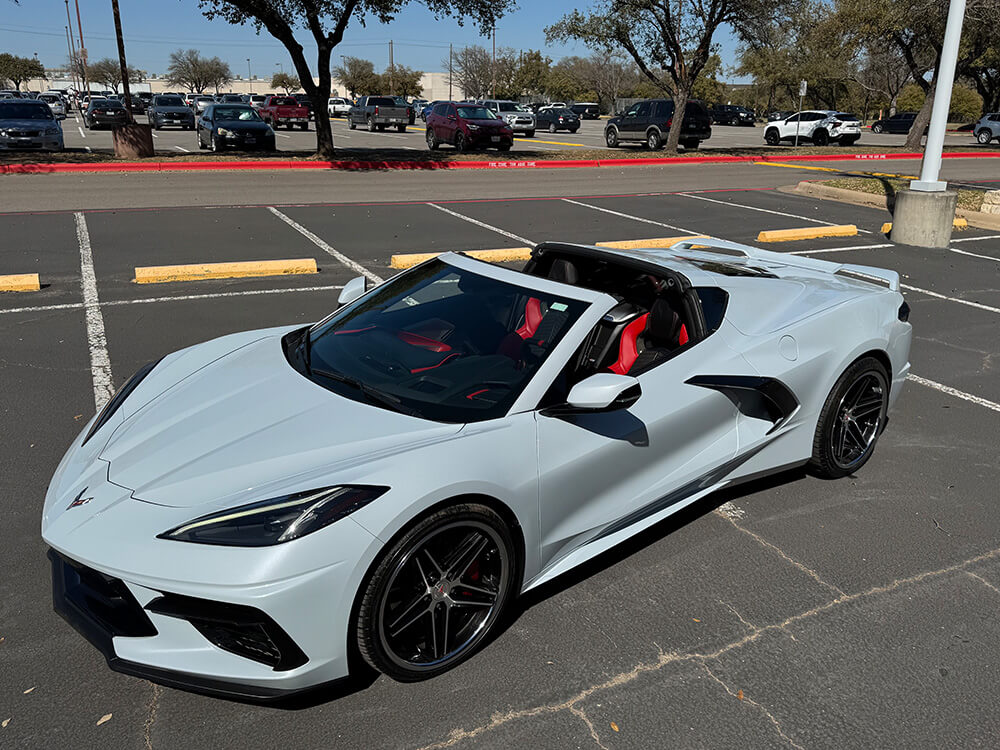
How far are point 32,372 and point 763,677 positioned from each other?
221 inches

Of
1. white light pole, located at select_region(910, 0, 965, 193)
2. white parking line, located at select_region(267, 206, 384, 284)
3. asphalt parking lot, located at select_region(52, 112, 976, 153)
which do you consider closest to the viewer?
white parking line, located at select_region(267, 206, 384, 284)

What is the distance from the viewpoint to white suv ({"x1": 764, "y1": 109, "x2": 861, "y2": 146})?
120 ft

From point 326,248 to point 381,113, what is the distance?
3289cm

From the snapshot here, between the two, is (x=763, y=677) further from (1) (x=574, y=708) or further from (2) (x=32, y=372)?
(2) (x=32, y=372)

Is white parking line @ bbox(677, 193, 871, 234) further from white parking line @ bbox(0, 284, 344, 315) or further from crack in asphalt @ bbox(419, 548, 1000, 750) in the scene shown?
crack in asphalt @ bbox(419, 548, 1000, 750)

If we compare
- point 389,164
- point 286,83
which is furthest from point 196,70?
point 389,164

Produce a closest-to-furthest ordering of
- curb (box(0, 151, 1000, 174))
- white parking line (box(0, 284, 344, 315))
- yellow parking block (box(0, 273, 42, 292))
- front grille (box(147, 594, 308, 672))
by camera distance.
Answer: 1. front grille (box(147, 594, 308, 672))
2. white parking line (box(0, 284, 344, 315))
3. yellow parking block (box(0, 273, 42, 292))
4. curb (box(0, 151, 1000, 174))

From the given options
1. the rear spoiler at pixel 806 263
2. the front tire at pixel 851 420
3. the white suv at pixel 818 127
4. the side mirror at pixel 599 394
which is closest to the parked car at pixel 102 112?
the white suv at pixel 818 127

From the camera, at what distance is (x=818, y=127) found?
3662 centimetres

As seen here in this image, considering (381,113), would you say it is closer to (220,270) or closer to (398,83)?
(220,270)

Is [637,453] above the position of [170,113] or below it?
below

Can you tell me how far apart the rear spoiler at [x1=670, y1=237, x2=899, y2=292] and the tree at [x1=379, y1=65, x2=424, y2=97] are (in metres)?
86.9

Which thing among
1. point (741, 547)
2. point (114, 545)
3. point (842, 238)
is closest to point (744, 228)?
point (842, 238)

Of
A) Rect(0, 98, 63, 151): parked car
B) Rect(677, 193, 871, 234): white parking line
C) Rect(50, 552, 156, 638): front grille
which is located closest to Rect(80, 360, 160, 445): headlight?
Rect(50, 552, 156, 638): front grille
